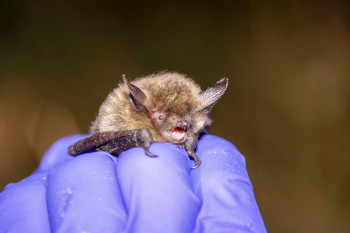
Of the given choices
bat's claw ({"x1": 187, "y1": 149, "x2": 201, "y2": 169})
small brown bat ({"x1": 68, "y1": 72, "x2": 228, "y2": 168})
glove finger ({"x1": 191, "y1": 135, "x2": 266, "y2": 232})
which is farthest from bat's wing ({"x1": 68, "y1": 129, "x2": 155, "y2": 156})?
glove finger ({"x1": 191, "y1": 135, "x2": 266, "y2": 232})

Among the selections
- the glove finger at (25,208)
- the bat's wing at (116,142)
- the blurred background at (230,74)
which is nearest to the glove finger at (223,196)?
the bat's wing at (116,142)

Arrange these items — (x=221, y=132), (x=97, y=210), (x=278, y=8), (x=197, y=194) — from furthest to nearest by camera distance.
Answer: (x=221, y=132) → (x=278, y=8) → (x=197, y=194) → (x=97, y=210)

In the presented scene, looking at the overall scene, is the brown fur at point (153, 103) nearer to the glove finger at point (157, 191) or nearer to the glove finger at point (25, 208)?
A: the glove finger at point (157, 191)

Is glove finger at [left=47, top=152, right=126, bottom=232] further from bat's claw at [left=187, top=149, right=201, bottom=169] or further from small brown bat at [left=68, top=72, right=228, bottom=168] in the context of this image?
bat's claw at [left=187, top=149, right=201, bottom=169]

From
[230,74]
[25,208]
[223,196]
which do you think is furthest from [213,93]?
[230,74]

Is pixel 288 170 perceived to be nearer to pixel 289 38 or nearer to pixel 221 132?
pixel 221 132

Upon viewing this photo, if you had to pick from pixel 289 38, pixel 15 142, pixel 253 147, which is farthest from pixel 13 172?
pixel 289 38
